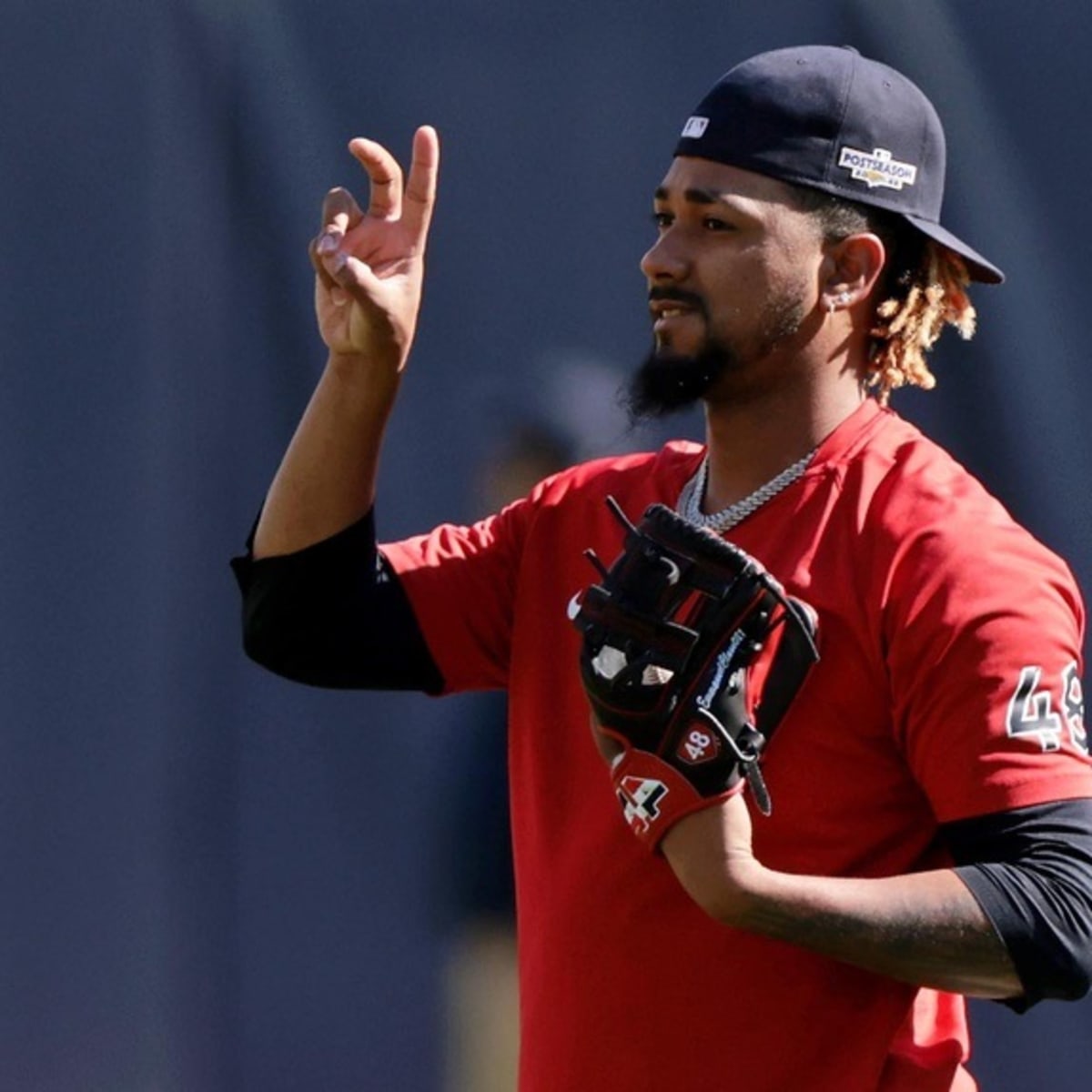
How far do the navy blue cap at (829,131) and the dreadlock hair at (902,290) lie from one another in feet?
0.07

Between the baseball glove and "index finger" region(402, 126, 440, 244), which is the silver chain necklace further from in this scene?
"index finger" region(402, 126, 440, 244)

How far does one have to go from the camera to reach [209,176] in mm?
2807

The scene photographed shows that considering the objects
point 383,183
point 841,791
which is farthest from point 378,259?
point 841,791

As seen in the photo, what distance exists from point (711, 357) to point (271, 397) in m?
0.91

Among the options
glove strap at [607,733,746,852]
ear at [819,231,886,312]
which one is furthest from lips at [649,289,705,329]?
glove strap at [607,733,746,852]

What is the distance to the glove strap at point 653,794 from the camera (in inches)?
70.2

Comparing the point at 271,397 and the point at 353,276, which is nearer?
the point at 353,276

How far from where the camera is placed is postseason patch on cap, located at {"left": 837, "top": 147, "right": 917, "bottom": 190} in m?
2.10

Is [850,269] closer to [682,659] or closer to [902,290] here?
[902,290]

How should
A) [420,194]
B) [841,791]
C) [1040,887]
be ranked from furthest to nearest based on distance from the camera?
[420,194] → [841,791] → [1040,887]

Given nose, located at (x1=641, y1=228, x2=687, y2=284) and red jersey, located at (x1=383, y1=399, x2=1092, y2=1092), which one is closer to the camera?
red jersey, located at (x1=383, y1=399, x2=1092, y2=1092)

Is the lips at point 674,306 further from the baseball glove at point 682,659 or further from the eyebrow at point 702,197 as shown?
the baseball glove at point 682,659

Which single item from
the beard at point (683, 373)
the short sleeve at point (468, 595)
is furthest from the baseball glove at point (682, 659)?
the short sleeve at point (468, 595)

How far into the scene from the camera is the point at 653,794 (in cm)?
179
